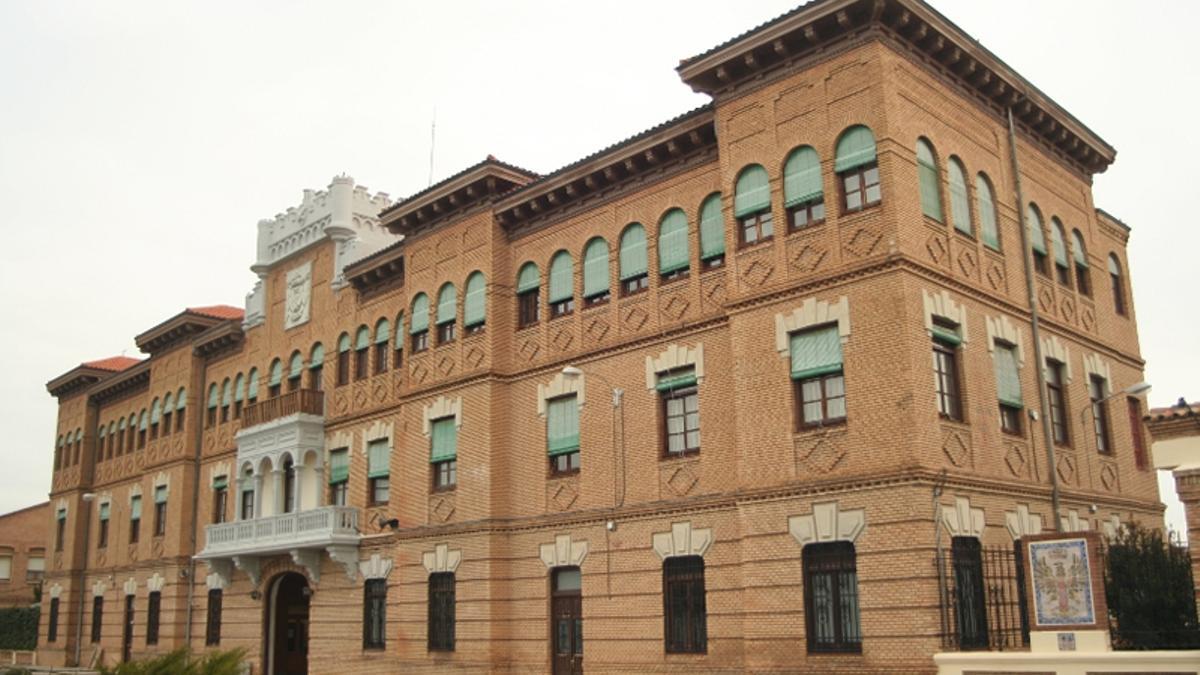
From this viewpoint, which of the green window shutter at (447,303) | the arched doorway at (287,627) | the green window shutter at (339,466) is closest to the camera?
the green window shutter at (447,303)

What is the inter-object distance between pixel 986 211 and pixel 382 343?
705 inches

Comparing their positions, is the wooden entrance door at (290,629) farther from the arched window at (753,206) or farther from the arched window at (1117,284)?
the arched window at (1117,284)

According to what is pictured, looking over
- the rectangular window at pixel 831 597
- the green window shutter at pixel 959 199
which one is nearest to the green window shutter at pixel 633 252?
the green window shutter at pixel 959 199

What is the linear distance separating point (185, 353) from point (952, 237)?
3125 centimetres

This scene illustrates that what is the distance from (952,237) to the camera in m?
21.0

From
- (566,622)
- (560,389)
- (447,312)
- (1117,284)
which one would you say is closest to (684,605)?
(566,622)

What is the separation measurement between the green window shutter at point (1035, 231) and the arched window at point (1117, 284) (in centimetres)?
474

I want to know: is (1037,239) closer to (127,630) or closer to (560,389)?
(560,389)

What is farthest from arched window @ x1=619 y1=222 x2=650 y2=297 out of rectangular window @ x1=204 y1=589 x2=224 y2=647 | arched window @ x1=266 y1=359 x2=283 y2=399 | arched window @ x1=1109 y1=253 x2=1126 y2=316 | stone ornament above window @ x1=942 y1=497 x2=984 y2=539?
rectangular window @ x1=204 y1=589 x2=224 y2=647

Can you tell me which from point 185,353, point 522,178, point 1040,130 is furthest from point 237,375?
point 1040,130

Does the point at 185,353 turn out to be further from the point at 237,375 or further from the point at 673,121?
the point at 673,121

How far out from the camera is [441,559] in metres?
27.6

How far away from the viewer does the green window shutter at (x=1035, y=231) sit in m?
24.1

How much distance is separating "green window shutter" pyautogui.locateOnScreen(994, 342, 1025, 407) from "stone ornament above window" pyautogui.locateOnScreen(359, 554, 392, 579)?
1679 centimetres
